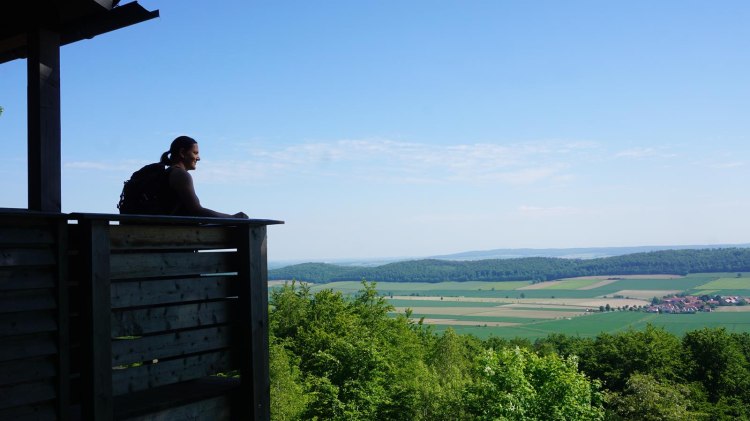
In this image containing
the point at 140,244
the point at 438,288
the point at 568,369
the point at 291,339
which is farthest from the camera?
the point at 438,288

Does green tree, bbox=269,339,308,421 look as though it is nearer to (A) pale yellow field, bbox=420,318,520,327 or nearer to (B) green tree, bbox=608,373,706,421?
(B) green tree, bbox=608,373,706,421

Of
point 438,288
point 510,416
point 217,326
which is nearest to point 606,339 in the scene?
point 510,416

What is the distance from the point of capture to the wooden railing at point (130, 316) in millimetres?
4129

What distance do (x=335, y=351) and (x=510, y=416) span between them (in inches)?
368

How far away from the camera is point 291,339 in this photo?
42156 millimetres

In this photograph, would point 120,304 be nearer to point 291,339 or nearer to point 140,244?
point 140,244

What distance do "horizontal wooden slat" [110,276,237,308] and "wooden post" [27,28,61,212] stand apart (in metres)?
0.88

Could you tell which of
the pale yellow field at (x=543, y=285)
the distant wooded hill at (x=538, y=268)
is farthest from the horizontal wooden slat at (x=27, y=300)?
the pale yellow field at (x=543, y=285)

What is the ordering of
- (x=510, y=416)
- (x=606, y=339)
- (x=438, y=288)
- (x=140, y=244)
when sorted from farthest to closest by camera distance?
(x=438, y=288) → (x=606, y=339) → (x=510, y=416) → (x=140, y=244)

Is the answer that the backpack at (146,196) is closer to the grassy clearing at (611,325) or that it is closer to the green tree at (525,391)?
the green tree at (525,391)

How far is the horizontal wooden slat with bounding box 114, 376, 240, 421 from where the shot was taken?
15.5 ft

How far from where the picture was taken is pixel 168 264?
4.98m

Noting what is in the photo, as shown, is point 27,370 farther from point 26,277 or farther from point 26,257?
point 26,257

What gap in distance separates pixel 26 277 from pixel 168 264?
1031mm
